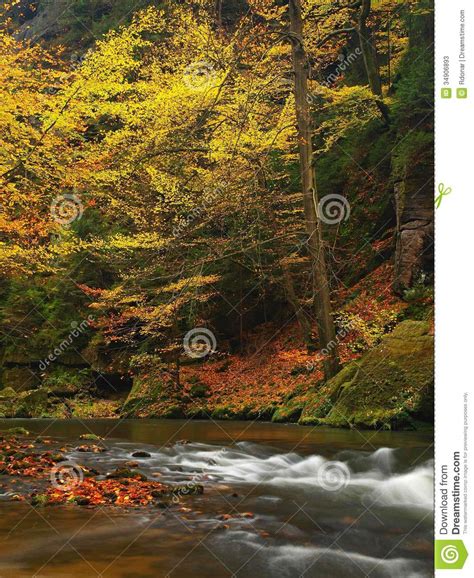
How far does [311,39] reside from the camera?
44.2ft

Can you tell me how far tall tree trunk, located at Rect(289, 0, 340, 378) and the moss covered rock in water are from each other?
3.10 feet

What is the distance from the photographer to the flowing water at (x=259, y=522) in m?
3.65

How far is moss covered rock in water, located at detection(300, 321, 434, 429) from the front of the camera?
333 inches

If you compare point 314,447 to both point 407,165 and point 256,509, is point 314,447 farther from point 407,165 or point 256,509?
point 407,165

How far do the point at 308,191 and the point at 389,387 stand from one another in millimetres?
4037

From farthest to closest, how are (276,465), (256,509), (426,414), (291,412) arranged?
1. (291,412)
2. (426,414)
3. (276,465)
4. (256,509)

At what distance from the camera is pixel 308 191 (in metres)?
10.8

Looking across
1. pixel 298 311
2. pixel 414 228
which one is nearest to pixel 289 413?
pixel 298 311

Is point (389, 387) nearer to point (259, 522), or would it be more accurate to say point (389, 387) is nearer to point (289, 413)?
point (289, 413)

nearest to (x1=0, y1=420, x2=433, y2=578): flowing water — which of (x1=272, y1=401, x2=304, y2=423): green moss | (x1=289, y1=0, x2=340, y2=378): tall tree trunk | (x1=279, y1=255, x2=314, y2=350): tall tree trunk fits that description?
(x1=289, y1=0, x2=340, y2=378): tall tree trunk

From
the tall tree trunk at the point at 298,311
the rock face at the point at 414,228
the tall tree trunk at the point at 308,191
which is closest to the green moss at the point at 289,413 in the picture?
the tall tree trunk at the point at 308,191

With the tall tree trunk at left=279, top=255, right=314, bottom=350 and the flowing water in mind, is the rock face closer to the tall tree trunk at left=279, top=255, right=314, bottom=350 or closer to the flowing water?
the tall tree trunk at left=279, top=255, right=314, bottom=350
